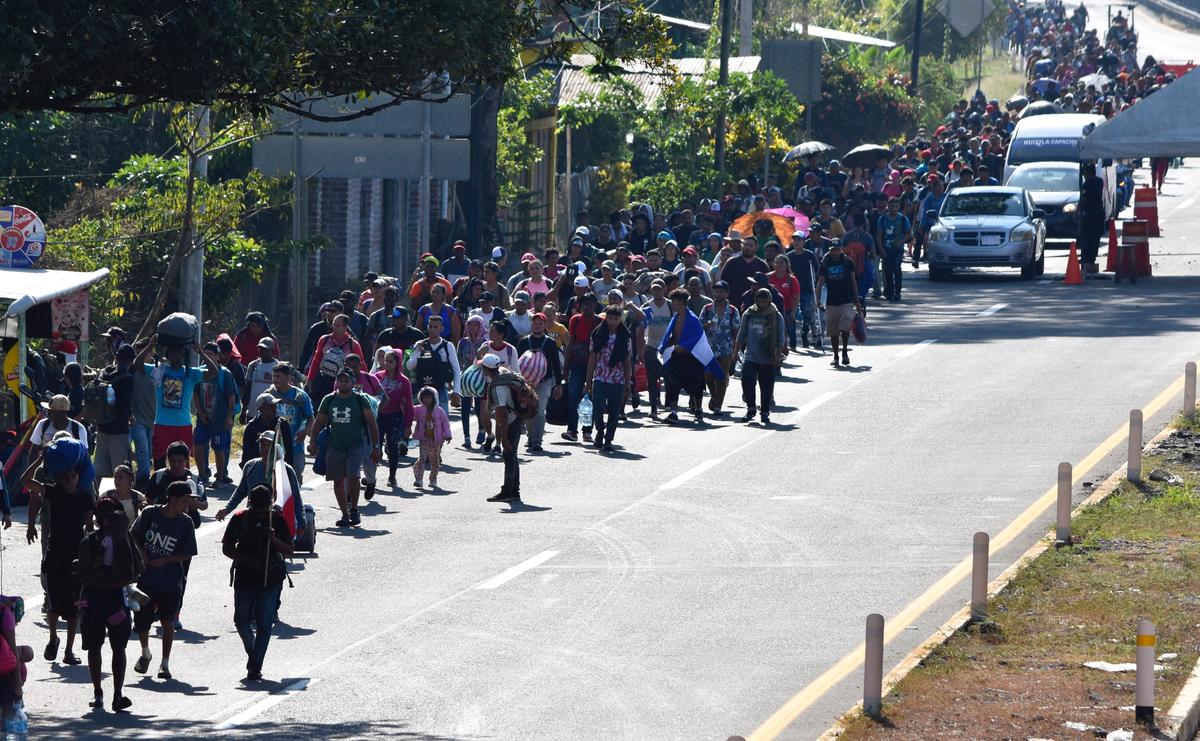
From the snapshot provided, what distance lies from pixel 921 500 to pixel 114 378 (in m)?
7.63

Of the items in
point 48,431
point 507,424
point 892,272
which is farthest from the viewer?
point 892,272

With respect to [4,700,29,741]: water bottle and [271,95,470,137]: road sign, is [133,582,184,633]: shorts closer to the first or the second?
[4,700,29,741]: water bottle

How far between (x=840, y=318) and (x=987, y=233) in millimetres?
10747

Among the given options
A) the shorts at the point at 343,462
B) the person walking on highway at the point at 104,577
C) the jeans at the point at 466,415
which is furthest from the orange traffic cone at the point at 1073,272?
the person walking on highway at the point at 104,577

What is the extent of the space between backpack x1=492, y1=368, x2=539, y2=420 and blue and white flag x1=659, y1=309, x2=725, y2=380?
421 cm

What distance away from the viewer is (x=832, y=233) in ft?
110

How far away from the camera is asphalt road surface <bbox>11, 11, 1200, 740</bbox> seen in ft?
44.2

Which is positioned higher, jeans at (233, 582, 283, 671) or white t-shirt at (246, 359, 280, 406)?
white t-shirt at (246, 359, 280, 406)

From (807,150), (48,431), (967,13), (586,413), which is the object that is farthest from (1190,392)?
(967,13)

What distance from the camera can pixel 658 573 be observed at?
57.2ft

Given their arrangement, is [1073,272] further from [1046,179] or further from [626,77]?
[626,77]

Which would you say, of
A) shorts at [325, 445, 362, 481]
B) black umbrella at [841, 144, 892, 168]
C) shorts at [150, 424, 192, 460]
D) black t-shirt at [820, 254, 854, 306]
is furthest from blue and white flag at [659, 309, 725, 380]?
black umbrella at [841, 144, 892, 168]

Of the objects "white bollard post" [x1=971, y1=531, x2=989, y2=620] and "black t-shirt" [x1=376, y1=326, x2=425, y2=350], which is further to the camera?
"black t-shirt" [x1=376, y1=326, x2=425, y2=350]

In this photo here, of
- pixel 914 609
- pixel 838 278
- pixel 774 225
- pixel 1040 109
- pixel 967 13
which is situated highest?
pixel 967 13
